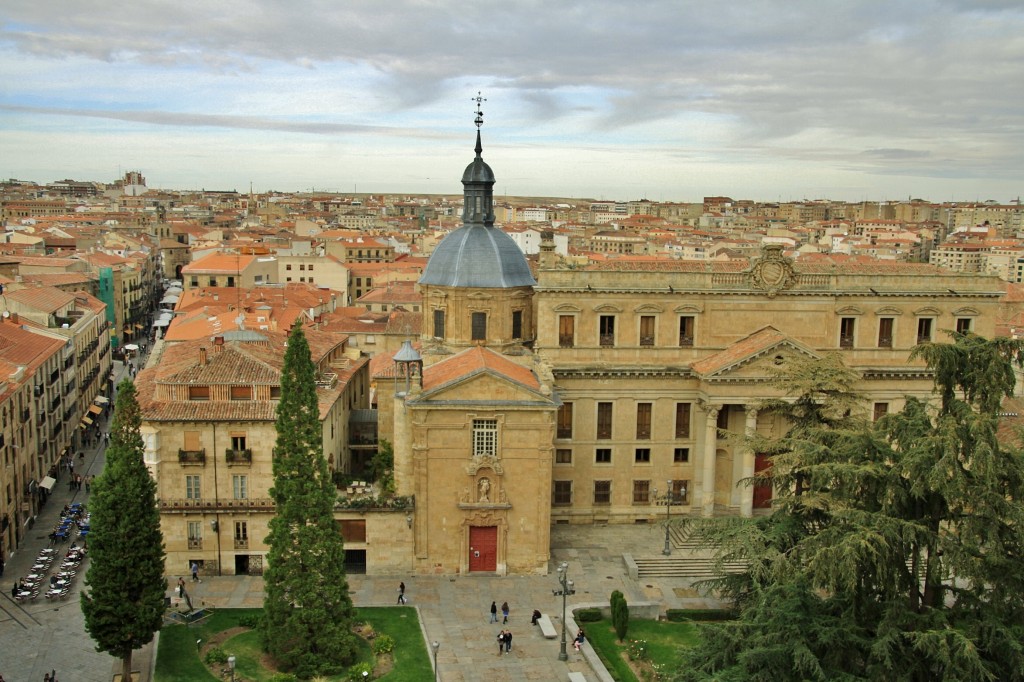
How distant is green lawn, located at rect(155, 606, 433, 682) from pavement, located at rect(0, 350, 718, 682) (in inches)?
25.8

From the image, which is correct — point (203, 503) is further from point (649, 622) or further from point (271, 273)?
point (271, 273)

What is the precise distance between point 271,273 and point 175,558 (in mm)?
90484

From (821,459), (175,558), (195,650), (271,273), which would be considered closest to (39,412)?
(175,558)

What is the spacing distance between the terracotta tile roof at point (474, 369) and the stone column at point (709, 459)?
9838 mm

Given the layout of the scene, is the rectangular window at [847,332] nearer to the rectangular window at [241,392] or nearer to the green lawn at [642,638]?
the green lawn at [642,638]

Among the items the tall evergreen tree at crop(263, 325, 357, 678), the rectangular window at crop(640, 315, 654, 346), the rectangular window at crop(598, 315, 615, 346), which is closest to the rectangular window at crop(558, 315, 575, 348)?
the rectangular window at crop(598, 315, 615, 346)

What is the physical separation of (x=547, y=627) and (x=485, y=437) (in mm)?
9416

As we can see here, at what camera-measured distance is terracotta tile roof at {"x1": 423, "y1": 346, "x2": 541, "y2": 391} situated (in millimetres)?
45594

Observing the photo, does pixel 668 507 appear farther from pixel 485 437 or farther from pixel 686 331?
pixel 485 437

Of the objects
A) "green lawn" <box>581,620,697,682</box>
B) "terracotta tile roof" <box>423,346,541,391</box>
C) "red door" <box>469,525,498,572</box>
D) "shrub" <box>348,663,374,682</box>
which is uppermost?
"terracotta tile roof" <box>423,346,541,391</box>

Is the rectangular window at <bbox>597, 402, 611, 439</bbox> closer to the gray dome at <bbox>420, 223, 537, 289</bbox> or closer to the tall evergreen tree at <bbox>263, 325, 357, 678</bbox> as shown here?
the gray dome at <bbox>420, 223, 537, 289</bbox>

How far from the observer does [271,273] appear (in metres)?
132

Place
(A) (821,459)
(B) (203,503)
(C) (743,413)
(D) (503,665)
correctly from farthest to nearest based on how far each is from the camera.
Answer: (C) (743,413)
(B) (203,503)
(D) (503,665)
(A) (821,459)

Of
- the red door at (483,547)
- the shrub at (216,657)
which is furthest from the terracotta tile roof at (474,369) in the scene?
the shrub at (216,657)
